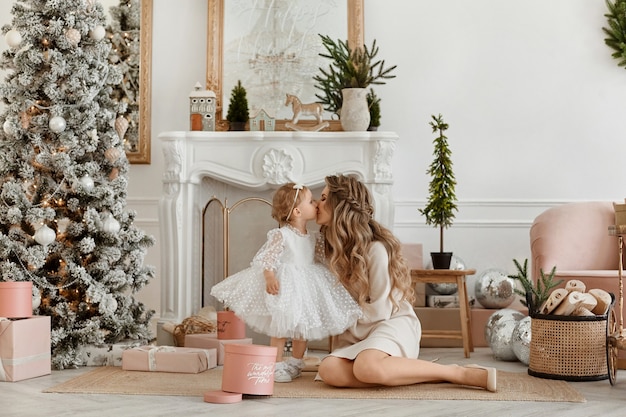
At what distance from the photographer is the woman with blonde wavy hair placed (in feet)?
11.6

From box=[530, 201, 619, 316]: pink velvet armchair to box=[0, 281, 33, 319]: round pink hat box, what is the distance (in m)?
2.76

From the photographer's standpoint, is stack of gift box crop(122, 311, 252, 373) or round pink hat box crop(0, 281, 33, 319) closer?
round pink hat box crop(0, 281, 33, 319)

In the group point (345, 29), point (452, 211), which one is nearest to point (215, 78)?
point (345, 29)

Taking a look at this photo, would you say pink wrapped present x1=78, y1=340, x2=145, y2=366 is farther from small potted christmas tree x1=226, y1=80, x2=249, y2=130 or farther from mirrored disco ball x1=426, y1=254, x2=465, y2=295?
mirrored disco ball x1=426, y1=254, x2=465, y2=295

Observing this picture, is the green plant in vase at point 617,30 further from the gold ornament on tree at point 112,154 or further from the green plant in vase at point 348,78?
the gold ornament on tree at point 112,154

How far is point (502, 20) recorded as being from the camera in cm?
582

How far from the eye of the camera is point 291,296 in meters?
3.74

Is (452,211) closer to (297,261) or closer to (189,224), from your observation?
(189,224)

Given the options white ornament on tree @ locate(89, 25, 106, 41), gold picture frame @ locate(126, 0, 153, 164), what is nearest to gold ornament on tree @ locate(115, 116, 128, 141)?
white ornament on tree @ locate(89, 25, 106, 41)

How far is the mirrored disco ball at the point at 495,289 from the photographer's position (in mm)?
5273

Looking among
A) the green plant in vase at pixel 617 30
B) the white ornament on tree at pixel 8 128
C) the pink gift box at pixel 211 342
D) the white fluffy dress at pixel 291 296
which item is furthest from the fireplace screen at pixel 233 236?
the green plant in vase at pixel 617 30

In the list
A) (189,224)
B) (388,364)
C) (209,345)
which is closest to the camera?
(388,364)

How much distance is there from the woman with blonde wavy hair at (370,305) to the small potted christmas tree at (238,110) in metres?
1.78

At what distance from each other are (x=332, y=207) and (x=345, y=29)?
2253 millimetres
